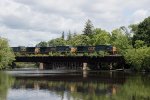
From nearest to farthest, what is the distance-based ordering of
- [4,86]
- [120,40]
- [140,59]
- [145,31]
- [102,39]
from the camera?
[4,86]
[140,59]
[145,31]
[120,40]
[102,39]

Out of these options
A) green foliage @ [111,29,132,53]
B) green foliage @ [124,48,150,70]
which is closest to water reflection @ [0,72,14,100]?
green foliage @ [124,48,150,70]

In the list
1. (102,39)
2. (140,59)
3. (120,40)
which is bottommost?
(140,59)

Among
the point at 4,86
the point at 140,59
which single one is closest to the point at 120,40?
the point at 140,59

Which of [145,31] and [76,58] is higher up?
[145,31]

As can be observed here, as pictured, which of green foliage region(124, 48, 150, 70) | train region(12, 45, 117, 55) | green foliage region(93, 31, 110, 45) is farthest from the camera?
green foliage region(93, 31, 110, 45)

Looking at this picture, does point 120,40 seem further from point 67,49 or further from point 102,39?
point 67,49

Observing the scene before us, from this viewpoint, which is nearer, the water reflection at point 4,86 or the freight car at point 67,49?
the water reflection at point 4,86

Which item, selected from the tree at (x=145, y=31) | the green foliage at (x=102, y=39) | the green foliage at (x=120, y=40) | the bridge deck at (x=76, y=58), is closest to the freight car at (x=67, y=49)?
the green foliage at (x=120, y=40)

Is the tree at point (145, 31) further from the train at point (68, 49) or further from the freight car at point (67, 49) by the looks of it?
the freight car at point (67, 49)

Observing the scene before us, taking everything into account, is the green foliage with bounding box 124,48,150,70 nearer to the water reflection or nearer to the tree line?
the tree line

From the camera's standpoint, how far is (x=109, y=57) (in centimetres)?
14788

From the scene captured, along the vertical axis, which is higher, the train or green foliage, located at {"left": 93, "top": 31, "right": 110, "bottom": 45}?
green foliage, located at {"left": 93, "top": 31, "right": 110, "bottom": 45}

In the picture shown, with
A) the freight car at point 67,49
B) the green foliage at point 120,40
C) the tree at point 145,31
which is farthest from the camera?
the green foliage at point 120,40

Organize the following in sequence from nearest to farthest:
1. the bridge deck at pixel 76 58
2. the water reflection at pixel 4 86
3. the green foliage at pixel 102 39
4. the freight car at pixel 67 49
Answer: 1. the water reflection at pixel 4 86
2. the bridge deck at pixel 76 58
3. the freight car at pixel 67 49
4. the green foliage at pixel 102 39
